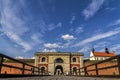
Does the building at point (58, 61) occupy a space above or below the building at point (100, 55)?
below

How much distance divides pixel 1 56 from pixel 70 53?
48.9 meters

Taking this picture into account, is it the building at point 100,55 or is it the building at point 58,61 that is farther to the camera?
the building at point 100,55

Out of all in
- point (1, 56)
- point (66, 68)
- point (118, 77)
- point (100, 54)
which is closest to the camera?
point (118, 77)

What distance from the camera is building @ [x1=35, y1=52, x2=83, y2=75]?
52.8 metres

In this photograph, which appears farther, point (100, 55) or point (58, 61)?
point (100, 55)

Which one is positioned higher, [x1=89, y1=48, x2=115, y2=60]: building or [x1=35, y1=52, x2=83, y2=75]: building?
[x1=89, y1=48, x2=115, y2=60]: building

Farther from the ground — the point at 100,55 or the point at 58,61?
the point at 100,55

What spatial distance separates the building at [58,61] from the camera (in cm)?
5281

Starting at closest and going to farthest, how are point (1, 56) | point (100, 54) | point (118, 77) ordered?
point (118, 77)
point (1, 56)
point (100, 54)

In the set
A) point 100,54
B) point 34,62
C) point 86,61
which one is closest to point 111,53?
point 100,54

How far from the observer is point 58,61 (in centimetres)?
5409

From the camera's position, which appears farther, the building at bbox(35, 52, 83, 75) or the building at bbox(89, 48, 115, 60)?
the building at bbox(89, 48, 115, 60)

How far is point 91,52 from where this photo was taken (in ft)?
288

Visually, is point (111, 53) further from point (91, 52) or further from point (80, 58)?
point (80, 58)
